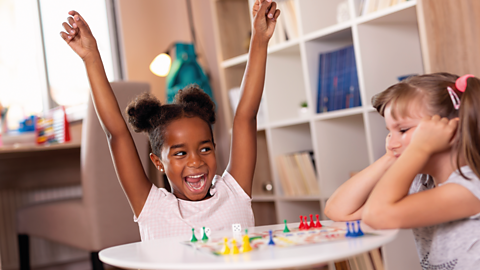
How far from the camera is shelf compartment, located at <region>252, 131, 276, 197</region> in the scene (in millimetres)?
2625

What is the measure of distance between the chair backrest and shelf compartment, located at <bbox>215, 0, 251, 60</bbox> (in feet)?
2.58

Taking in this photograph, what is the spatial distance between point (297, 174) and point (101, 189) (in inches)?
37.1

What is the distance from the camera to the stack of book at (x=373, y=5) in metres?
1.87

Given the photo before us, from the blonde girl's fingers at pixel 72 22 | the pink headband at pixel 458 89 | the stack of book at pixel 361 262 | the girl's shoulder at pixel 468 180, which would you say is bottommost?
the stack of book at pixel 361 262

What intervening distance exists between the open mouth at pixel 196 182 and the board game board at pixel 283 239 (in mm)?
345

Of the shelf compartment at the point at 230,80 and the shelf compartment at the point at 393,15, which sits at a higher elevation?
the shelf compartment at the point at 393,15

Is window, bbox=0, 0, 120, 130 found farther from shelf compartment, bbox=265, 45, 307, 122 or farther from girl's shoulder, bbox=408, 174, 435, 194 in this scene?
girl's shoulder, bbox=408, 174, 435, 194

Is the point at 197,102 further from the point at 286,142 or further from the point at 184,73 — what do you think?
the point at 184,73

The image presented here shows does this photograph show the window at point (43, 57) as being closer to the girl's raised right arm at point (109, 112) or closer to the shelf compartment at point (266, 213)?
the shelf compartment at point (266, 213)

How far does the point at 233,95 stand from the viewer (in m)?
2.57

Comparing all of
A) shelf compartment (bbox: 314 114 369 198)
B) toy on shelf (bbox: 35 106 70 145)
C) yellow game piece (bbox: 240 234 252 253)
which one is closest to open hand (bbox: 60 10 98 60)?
yellow game piece (bbox: 240 234 252 253)

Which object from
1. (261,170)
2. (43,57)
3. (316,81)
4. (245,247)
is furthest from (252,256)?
(43,57)

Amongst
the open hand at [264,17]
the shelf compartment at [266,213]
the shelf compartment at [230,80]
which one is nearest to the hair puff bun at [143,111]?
the open hand at [264,17]

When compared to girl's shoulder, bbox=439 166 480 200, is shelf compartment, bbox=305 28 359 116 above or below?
above
